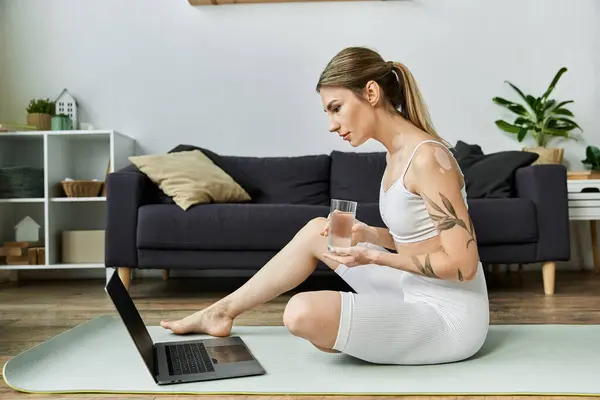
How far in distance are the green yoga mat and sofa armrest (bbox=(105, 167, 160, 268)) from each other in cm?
113

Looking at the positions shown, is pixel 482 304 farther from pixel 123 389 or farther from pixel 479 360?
pixel 123 389

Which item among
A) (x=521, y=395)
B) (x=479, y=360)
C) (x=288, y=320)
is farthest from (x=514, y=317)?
(x=288, y=320)

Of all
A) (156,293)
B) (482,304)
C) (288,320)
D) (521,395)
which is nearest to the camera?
(521,395)

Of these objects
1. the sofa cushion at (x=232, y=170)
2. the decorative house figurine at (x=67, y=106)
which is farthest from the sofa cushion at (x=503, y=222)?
the decorative house figurine at (x=67, y=106)

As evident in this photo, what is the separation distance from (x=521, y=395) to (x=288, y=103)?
319cm

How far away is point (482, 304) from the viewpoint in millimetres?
1777

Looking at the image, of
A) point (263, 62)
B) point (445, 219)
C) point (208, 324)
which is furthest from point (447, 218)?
point (263, 62)

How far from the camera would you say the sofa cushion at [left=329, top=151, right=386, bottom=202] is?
3.99 meters

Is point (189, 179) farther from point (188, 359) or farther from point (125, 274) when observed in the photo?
point (188, 359)

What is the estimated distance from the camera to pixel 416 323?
167 cm

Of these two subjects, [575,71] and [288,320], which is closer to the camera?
[288,320]

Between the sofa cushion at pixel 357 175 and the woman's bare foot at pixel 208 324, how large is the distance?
6.18 feet

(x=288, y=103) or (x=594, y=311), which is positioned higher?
(x=288, y=103)

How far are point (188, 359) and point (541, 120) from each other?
127 inches
